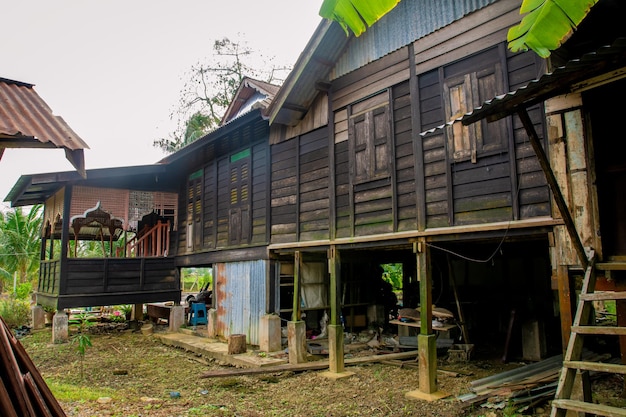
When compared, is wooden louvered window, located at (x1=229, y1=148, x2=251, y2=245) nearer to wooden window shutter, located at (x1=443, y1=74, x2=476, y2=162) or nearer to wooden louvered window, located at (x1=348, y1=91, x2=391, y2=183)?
wooden louvered window, located at (x1=348, y1=91, x2=391, y2=183)

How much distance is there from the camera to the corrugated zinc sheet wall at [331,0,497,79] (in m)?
7.34

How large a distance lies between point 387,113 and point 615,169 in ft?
12.6

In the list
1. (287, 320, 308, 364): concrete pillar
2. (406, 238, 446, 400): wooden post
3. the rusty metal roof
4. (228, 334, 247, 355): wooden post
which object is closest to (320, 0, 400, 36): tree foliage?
the rusty metal roof

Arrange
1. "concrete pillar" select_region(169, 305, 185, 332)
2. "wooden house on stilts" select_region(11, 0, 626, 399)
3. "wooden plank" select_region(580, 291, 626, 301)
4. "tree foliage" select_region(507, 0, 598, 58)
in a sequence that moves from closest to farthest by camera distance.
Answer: "tree foliage" select_region(507, 0, 598, 58), "wooden plank" select_region(580, 291, 626, 301), "wooden house on stilts" select_region(11, 0, 626, 399), "concrete pillar" select_region(169, 305, 185, 332)

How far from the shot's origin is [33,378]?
11.9ft

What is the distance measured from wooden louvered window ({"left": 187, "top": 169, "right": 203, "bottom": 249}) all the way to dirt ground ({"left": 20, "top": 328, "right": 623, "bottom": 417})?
171 inches

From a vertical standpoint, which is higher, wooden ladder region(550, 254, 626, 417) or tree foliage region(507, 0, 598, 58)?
tree foliage region(507, 0, 598, 58)

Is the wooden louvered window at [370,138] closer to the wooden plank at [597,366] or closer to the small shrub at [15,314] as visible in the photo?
the wooden plank at [597,366]

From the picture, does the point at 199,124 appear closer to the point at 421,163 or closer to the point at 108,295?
the point at 108,295

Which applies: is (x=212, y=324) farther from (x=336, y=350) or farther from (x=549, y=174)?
(x=549, y=174)

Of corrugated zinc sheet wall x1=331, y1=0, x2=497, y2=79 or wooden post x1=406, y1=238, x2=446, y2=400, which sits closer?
wooden post x1=406, y1=238, x2=446, y2=400

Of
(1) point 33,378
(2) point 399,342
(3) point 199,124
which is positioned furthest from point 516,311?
(3) point 199,124

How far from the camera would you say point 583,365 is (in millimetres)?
3744

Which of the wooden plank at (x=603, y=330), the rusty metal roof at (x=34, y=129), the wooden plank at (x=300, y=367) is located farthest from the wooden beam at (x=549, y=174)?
the wooden plank at (x=300, y=367)
